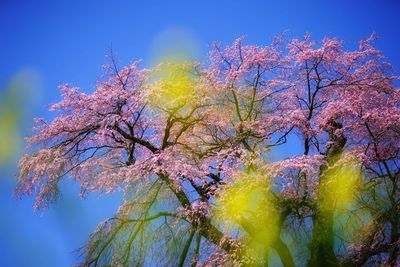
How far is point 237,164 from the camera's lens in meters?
8.95

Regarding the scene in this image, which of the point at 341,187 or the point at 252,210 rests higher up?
the point at 341,187

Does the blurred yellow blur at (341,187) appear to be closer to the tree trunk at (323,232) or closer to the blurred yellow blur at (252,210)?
the tree trunk at (323,232)

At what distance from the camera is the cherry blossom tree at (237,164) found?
846 centimetres

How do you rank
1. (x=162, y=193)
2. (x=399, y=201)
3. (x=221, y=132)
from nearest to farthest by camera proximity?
(x=399, y=201), (x=162, y=193), (x=221, y=132)

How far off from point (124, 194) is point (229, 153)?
231 cm

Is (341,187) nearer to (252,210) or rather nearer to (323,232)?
(323,232)

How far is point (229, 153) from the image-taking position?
30.4 feet

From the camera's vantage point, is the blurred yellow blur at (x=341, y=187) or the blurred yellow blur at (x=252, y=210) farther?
the blurred yellow blur at (x=341, y=187)

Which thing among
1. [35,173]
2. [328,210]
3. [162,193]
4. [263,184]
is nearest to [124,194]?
[162,193]

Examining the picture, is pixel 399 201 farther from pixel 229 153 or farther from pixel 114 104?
pixel 114 104

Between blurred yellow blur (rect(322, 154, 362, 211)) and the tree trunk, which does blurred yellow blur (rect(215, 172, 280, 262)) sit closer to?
the tree trunk

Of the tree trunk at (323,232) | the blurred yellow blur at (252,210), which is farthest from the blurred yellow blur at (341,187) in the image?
the blurred yellow blur at (252,210)

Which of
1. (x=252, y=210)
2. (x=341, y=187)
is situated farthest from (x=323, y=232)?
(x=252, y=210)

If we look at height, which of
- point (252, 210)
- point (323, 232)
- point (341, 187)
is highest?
point (341, 187)
